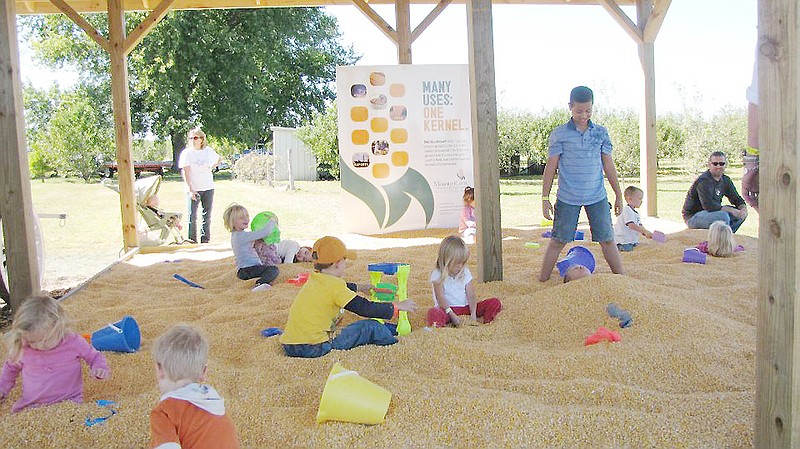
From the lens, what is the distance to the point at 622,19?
362 inches

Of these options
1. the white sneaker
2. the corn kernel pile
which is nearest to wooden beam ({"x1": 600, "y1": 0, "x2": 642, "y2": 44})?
the corn kernel pile

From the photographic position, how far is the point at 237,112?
81.8ft

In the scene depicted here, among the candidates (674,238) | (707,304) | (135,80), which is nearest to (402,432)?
(707,304)

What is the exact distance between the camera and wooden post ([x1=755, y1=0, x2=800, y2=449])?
76.0 inches

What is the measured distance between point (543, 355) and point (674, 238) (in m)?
4.48

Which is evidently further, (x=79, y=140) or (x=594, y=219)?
(x=79, y=140)

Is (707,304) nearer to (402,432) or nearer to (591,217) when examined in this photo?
(591,217)

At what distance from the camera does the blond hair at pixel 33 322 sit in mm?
2791

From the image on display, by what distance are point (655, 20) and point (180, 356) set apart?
8.56 m

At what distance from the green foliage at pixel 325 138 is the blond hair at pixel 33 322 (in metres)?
16.5

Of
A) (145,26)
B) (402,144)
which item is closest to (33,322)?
(145,26)

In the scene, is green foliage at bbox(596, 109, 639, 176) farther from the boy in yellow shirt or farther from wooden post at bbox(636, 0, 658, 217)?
the boy in yellow shirt

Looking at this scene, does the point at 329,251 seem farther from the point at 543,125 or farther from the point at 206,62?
the point at 206,62

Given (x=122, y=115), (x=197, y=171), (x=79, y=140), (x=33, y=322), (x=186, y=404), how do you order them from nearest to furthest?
(x=186, y=404)
(x=33, y=322)
(x=122, y=115)
(x=197, y=171)
(x=79, y=140)
